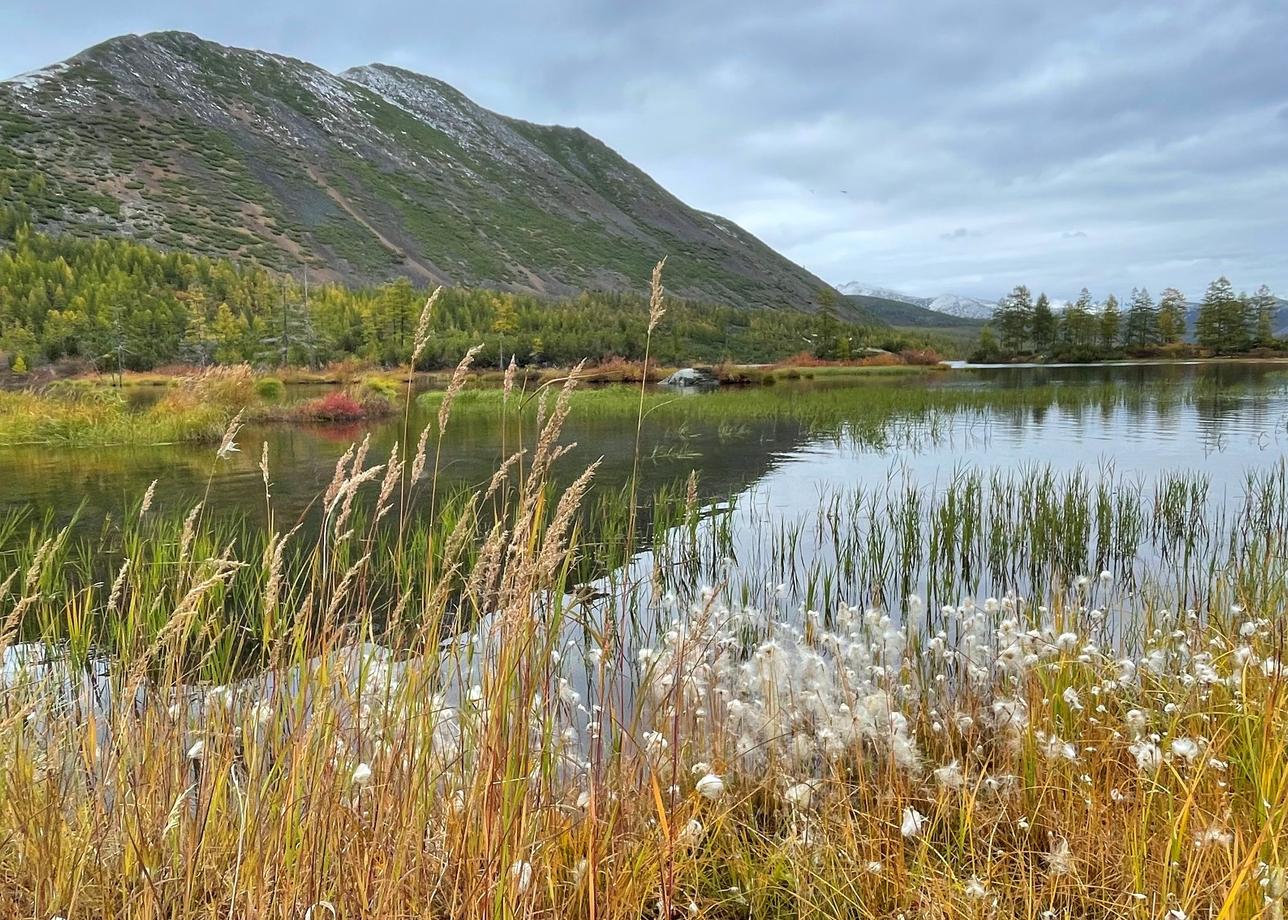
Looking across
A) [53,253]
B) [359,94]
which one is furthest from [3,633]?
[359,94]

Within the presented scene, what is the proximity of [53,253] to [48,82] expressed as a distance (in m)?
80.0

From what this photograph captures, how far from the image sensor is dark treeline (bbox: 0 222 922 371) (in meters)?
43.6

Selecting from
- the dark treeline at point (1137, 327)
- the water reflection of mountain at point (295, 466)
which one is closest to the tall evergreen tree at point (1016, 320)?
the dark treeline at point (1137, 327)

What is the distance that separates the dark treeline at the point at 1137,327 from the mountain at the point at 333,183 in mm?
54311

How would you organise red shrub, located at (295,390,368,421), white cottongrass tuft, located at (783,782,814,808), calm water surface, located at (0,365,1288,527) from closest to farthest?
white cottongrass tuft, located at (783,782,814,808) < calm water surface, located at (0,365,1288,527) < red shrub, located at (295,390,368,421)

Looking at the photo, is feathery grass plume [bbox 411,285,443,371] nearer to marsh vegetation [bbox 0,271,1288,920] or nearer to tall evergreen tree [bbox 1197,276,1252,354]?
marsh vegetation [bbox 0,271,1288,920]

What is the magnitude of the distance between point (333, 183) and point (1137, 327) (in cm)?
11837

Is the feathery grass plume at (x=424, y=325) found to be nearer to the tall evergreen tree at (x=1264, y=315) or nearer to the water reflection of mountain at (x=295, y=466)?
the water reflection of mountain at (x=295, y=466)

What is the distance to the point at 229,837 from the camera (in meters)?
2.16

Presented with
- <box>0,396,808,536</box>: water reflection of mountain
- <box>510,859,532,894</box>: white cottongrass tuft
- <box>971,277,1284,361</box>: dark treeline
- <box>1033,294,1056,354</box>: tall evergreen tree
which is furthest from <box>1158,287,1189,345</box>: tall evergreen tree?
<box>510,859,532,894</box>: white cottongrass tuft

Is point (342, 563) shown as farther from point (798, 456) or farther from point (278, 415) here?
point (278, 415)

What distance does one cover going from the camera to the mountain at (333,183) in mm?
86125

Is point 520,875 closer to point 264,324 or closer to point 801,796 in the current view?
point 801,796

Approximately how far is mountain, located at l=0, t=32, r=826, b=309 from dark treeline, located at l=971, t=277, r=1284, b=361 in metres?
54.3
